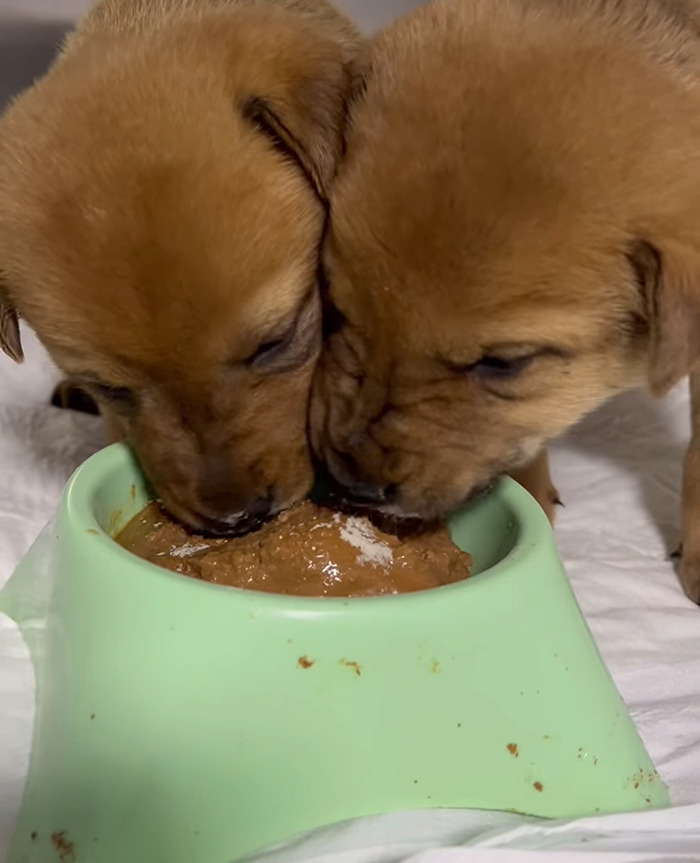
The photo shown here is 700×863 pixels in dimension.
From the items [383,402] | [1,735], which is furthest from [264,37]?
[1,735]

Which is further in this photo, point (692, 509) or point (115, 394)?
point (692, 509)

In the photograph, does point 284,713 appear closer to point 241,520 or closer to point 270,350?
point 241,520

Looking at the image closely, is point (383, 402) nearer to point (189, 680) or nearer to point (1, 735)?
point (189, 680)

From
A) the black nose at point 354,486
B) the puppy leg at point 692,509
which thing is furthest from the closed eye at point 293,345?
the puppy leg at point 692,509

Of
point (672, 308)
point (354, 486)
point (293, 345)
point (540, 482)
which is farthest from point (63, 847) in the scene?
point (540, 482)

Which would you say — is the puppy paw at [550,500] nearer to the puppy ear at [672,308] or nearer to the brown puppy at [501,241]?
the brown puppy at [501,241]
